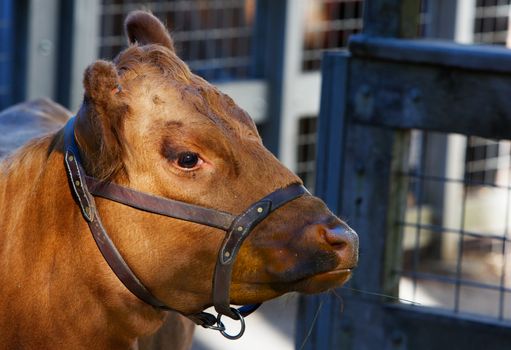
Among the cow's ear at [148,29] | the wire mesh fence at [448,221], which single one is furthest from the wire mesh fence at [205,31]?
the cow's ear at [148,29]

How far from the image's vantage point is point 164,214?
3172 millimetres

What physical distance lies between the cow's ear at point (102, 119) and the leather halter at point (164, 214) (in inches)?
2.3

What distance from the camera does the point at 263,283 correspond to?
3.19 m

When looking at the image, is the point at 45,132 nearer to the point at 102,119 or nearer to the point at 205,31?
the point at 102,119

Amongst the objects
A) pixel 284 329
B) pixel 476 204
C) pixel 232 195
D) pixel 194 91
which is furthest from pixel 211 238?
pixel 476 204

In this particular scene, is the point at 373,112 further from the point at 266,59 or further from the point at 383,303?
the point at 266,59

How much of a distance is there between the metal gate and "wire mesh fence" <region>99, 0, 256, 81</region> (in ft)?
11.9

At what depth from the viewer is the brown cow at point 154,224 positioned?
10.3 feet

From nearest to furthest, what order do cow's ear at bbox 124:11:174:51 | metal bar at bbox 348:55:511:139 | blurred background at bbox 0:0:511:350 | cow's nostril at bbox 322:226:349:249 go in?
1. cow's nostril at bbox 322:226:349:249
2. cow's ear at bbox 124:11:174:51
3. metal bar at bbox 348:55:511:139
4. blurred background at bbox 0:0:511:350

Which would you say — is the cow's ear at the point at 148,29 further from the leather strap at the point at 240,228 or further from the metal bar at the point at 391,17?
the metal bar at the point at 391,17

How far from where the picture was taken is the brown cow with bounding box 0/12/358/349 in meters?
3.13

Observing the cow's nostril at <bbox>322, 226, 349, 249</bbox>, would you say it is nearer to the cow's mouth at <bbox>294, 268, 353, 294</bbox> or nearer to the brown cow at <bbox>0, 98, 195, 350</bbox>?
the cow's mouth at <bbox>294, 268, 353, 294</bbox>

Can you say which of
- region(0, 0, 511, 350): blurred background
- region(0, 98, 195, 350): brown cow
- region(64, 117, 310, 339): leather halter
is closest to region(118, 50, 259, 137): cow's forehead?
region(64, 117, 310, 339): leather halter

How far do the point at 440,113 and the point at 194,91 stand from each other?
1.23m
